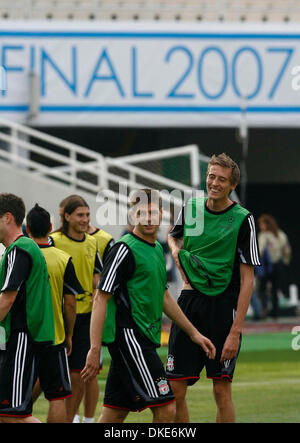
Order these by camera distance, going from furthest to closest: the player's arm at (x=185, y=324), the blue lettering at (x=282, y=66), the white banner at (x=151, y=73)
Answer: the blue lettering at (x=282, y=66)
the white banner at (x=151, y=73)
the player's arm at (x=185, y=324)

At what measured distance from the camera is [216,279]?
7.76 meters

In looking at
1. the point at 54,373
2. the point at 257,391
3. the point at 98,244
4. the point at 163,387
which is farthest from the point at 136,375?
the point at 257,391

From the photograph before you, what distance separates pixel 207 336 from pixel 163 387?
919 millimetres

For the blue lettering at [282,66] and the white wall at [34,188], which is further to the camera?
the blue lettering at [282,66]

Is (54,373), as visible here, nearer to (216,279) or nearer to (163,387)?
(163,387)

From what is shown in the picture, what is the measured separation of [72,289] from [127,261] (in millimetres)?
1248

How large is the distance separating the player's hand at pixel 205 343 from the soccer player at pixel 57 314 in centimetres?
98

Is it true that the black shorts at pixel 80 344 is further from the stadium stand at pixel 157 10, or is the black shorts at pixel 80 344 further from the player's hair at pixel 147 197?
the stadium stand at pixel 157 10

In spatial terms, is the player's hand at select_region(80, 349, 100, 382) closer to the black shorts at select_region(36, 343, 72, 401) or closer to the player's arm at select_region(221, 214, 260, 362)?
the black shorts at select_region(36, 343, 72, 401)

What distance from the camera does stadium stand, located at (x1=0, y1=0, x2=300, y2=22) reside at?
81.1ft

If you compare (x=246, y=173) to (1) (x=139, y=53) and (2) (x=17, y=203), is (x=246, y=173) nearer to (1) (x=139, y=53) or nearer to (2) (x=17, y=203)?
(1) (x=139, y=53)

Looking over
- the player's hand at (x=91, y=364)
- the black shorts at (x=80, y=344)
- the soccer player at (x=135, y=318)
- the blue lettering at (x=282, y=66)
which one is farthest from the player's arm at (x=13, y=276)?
the blue lettering at (x=282, y=66)

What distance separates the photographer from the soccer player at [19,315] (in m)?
6.81

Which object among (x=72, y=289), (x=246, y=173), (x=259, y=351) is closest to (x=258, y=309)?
(x=259, y=351)
